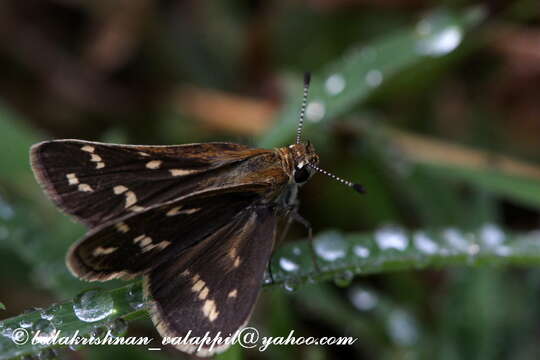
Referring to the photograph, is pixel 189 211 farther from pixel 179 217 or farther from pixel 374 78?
pixel 374 78

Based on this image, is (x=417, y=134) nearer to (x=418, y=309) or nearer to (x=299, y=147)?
(x=418, y=309)

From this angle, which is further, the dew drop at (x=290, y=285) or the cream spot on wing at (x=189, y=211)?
the dew drop at (x=290, y=285)

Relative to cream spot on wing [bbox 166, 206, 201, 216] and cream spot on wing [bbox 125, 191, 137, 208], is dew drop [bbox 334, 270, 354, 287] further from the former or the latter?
cream spot on wing [bbox 125, 191, 137, 208]

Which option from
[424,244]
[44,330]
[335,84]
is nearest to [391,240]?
[424,244]

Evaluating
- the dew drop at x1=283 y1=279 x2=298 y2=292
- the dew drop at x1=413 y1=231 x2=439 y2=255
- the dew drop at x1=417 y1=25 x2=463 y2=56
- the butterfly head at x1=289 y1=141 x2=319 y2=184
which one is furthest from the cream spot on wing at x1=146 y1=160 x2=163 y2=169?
the dew drop at x1=417 y1=25 x2=463 y2=56

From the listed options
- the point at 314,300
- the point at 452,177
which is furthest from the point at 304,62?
the point at 314,300

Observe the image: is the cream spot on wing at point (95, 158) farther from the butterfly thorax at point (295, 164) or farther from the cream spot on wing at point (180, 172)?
the butterfly thorax at point (295, 164)

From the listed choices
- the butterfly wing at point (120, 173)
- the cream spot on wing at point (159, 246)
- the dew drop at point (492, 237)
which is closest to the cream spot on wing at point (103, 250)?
the cream spot on wing at point (159, 246)
